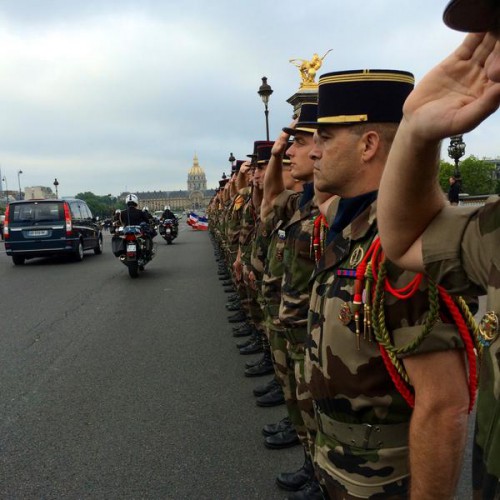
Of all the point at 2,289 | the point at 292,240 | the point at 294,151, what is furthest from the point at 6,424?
the point at 2,289

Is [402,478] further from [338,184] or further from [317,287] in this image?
[338,184]

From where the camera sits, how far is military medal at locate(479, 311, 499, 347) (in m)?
0.92

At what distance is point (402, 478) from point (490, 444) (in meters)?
0.88

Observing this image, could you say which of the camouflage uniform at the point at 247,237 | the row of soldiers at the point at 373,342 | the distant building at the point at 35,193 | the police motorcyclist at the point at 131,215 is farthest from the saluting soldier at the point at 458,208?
the distant building at the point at 35,193

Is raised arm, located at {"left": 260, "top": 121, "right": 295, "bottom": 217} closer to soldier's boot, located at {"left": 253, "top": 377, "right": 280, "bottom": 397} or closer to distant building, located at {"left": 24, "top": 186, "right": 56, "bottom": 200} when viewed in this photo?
soldier's boot, located at {"left": 253, "top": 377, "right": 280, "bottom": 397}

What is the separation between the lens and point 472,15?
31.3 inches

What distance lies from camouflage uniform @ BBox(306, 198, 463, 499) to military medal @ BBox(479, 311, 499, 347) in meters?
0.57

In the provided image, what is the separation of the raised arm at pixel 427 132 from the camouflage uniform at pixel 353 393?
342 millimetres

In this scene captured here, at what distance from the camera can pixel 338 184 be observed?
1.93m

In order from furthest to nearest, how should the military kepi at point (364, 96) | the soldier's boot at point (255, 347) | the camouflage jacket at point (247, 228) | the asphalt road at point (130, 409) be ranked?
the camouflage jacket at point (247, 228) < the soldier's boot at point (255, 347) < the asphalt road at point (130, 409) < the military kepi at point (364, 96)

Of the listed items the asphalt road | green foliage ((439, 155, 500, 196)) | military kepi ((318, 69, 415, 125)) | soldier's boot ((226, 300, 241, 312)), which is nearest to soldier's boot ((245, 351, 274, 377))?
the asphalt road

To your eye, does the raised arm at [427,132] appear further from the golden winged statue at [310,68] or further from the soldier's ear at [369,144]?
the golden winged statue at [310,68]

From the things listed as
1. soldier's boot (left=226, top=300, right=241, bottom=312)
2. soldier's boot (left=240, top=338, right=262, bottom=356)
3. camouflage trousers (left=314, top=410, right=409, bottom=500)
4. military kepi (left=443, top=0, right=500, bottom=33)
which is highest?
military kepi (left=443, top=0, right=500, bottom=33)

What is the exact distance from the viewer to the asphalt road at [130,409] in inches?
120
